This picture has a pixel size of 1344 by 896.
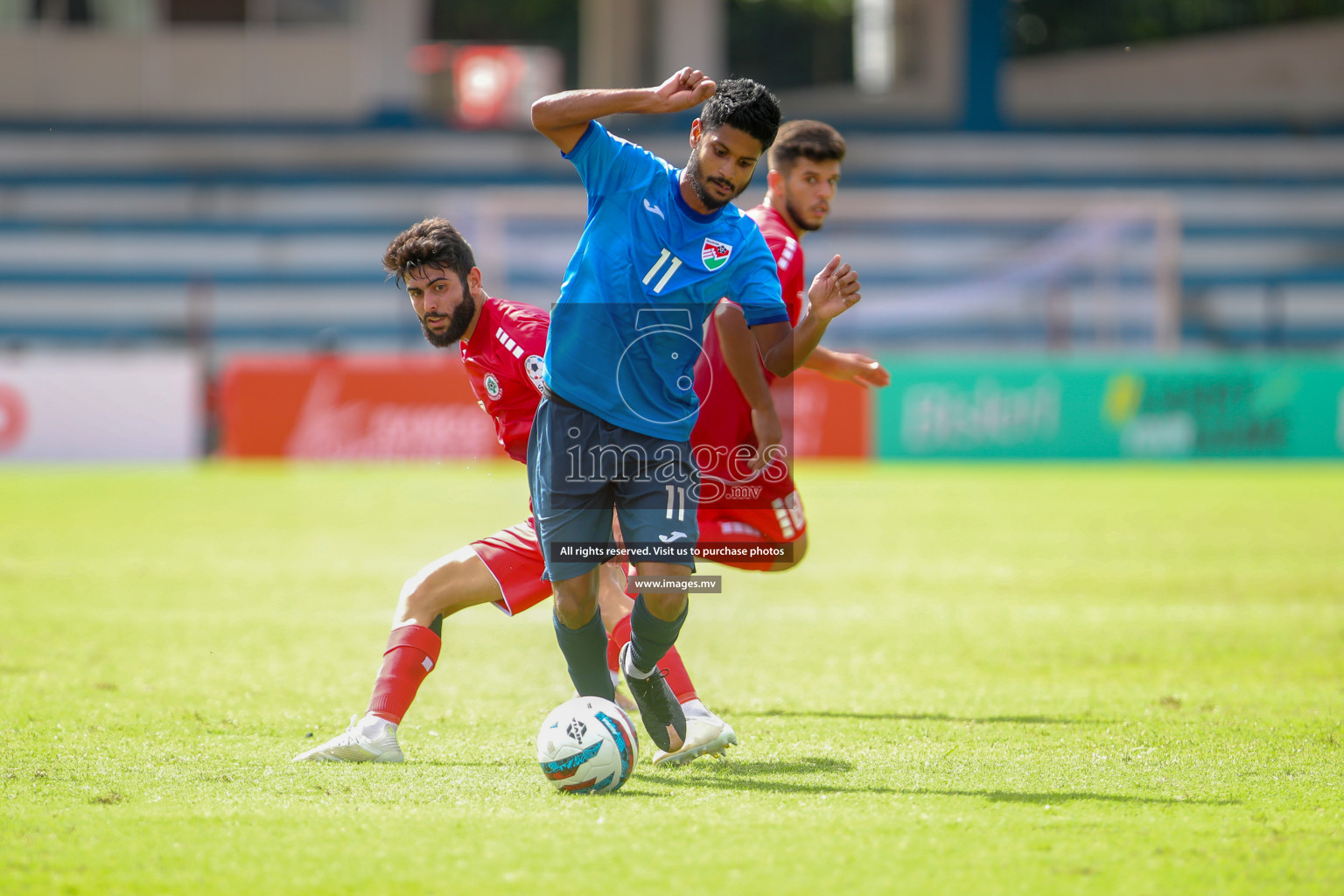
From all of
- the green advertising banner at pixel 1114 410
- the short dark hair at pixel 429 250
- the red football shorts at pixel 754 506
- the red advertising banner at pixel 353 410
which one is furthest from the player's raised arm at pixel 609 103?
the green advertising banner at pixel 1114 410

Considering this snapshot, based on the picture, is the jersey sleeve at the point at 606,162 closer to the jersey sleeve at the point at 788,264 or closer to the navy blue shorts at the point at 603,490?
the navy blue shorts at the point at 603,490

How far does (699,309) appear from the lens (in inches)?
166

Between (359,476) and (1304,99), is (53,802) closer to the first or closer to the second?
(359,476)

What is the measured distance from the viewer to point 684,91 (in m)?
3.89

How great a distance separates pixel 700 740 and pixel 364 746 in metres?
1.04

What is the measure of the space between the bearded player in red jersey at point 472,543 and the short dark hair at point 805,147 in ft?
4.65

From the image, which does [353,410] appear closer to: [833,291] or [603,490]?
[603,490]

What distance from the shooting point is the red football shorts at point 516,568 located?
14.8 feet

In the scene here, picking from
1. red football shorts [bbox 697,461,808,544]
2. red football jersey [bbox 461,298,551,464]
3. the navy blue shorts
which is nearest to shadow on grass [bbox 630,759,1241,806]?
the navy blue shorts

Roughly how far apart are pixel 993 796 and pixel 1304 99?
94.7 feet

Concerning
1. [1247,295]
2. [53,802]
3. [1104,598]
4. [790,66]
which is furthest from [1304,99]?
[53,802]

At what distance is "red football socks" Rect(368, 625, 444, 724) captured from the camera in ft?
14.4

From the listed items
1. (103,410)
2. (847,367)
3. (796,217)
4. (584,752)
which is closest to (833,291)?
(847,367)

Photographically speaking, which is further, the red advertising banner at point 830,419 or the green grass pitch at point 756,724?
the red advertising banner at point 830,419
